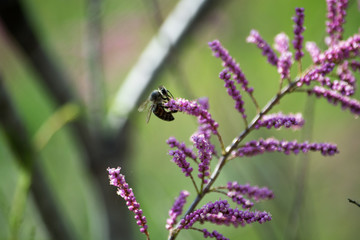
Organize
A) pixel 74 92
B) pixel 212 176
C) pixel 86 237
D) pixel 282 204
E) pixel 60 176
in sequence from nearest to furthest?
pixel 212 176 < pixel 282 204 < pixel 74 92 < pixel 86 237 < pixel 60 176

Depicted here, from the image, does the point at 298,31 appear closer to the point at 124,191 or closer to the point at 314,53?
the point at 314,53

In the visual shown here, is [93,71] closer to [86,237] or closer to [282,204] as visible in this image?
[282,204]

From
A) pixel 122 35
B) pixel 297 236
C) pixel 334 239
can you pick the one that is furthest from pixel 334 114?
pixel 297 236

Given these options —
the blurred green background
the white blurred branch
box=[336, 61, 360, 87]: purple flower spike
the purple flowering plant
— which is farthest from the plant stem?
the blurred green background

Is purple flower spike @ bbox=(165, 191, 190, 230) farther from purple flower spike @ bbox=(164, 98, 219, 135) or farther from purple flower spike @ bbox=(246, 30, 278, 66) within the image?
purple flower spike @ bbox=(246, 30, 278, 66)

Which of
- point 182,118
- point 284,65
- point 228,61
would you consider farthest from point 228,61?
point 182,118

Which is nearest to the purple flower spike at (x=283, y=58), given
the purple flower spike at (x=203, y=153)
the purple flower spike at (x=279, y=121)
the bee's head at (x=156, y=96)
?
the purple flower spike at (x=279, y=121)

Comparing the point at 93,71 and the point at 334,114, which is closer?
the point at 93,71
